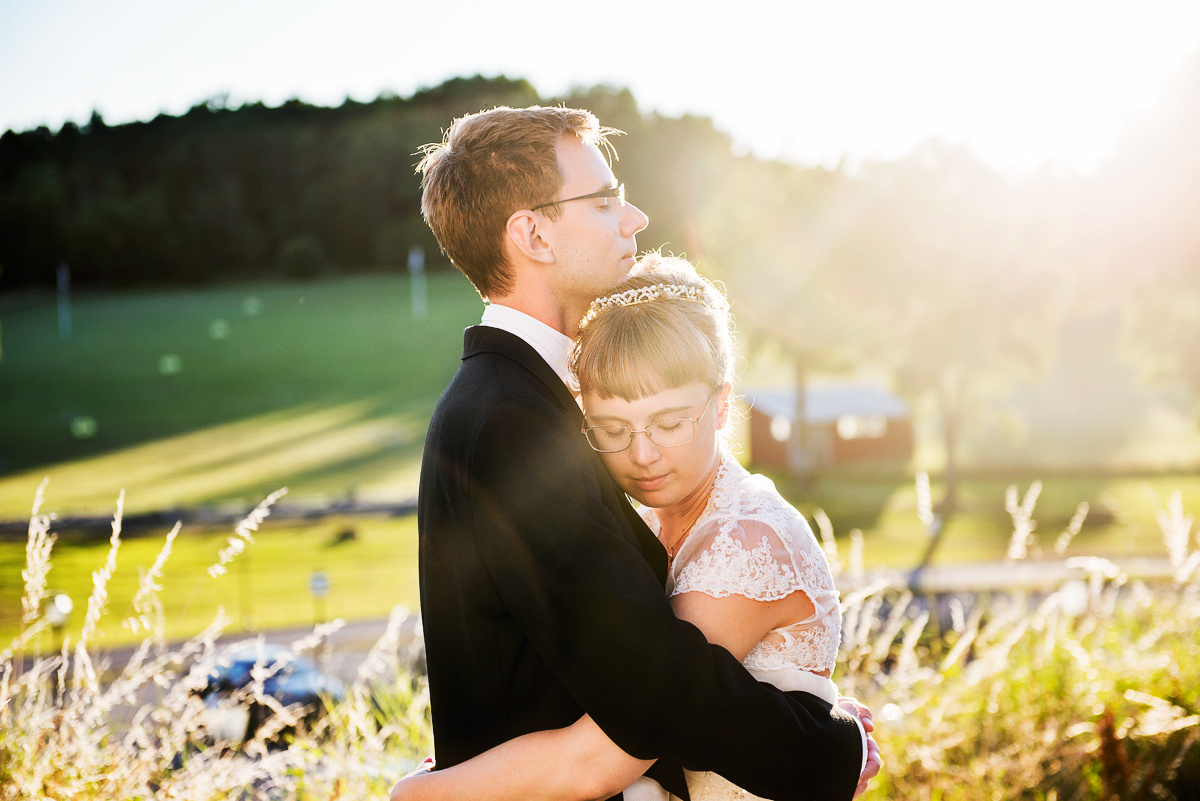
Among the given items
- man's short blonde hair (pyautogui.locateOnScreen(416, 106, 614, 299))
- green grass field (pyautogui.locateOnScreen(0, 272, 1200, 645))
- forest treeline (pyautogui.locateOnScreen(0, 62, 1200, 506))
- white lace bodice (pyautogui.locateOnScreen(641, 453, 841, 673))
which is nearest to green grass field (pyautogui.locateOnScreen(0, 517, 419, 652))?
green grass field (pyautogui.locateOnScreen(0, 272, 1200, 645))

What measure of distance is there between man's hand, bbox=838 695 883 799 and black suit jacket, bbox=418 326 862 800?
0.39 feet

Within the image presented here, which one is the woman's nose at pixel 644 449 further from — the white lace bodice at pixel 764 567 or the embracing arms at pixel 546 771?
the embracing arms at pixel 546 771

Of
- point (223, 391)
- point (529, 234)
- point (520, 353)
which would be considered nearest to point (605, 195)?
point (529, 234)

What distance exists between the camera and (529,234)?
7.54 ft

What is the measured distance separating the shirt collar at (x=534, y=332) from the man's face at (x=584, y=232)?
0.14 meters

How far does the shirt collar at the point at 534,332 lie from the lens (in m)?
2.24

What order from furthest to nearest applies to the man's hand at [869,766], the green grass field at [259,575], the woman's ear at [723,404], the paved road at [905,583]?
1. the green grass field at [259,575]
2. the paved road at [905,583]
3. the woman's ear at [723,404]
4. the man's hand at [869,766]

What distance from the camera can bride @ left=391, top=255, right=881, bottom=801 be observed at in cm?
190

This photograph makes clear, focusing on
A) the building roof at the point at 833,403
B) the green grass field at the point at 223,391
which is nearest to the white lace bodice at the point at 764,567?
the green grass field at the point at 223,391

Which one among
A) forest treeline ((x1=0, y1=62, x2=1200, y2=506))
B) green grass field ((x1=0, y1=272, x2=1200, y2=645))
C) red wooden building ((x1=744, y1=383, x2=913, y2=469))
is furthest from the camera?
red wooden building ((x1=744, y1=383, x2=913, y2=469))

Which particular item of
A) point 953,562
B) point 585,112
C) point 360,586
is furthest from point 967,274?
point 585,112

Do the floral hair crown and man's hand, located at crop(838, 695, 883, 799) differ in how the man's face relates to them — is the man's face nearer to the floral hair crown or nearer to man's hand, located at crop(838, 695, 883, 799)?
the floral hair crown

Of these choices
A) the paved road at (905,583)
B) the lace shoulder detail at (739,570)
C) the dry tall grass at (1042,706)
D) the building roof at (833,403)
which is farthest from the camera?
the building roof at (833,403)

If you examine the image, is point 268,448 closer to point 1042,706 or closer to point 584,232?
point 1042,706
